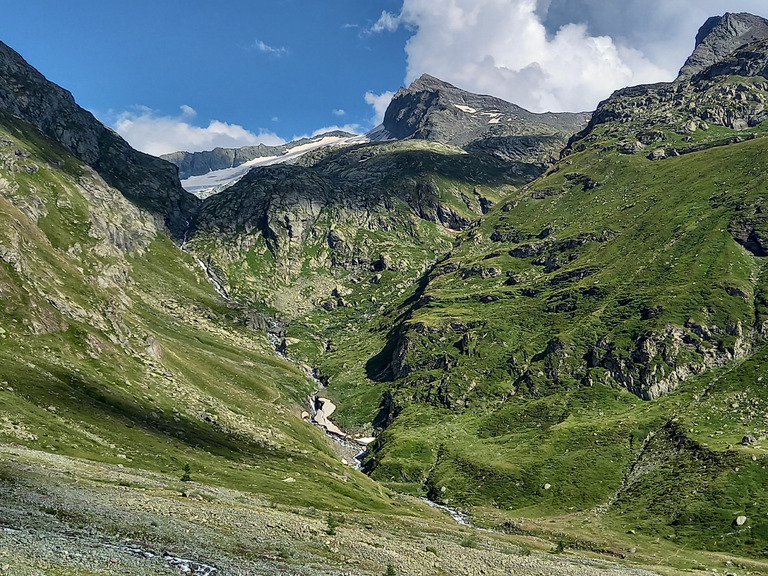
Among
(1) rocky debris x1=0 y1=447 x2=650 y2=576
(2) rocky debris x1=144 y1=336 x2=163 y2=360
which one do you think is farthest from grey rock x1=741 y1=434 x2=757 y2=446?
(2) rocky debris x1=144 y1=336 x2=163 y2=360

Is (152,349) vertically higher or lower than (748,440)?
lower

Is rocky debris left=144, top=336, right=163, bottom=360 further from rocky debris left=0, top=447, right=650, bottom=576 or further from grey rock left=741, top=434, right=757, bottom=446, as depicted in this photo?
grey rock left=741, top=434, right=757, bottom=446

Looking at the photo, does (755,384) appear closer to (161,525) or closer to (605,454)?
(605,454)

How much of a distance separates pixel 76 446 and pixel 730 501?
155 m

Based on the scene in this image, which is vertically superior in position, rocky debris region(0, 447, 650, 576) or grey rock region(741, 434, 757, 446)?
grey rock region(741, 434, 757, 446)

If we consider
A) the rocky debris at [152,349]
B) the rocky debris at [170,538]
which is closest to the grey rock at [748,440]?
the rocky debris at [170,538]

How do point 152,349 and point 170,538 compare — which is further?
point 152,349

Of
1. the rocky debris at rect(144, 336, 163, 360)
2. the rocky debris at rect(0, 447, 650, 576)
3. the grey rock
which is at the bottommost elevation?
the rocky debris at rect(0, 447, 650, 576)

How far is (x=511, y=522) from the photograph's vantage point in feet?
464

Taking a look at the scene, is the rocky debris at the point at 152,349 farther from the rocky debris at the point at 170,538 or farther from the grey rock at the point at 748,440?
the grey rock at the point at 748,440

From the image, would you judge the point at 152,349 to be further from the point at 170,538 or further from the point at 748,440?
the point at 748,440

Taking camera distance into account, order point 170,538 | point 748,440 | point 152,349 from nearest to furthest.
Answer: point 170,538, point 748,440, point 152,349

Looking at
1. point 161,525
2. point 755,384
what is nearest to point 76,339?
point 161,525

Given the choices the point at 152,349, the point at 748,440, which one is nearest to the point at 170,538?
the point at 152,349
